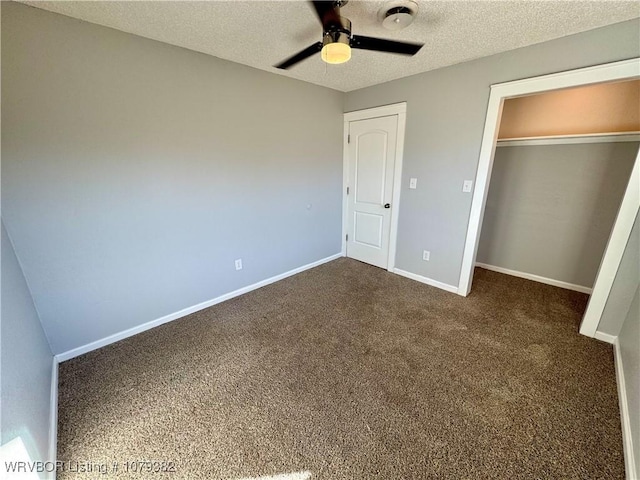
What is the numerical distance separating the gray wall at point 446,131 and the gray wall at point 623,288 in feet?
3.63

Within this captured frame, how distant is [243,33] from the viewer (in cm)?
191

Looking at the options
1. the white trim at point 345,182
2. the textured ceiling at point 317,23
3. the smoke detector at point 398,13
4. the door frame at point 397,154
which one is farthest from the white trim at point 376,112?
the smoke detector at point 398,13

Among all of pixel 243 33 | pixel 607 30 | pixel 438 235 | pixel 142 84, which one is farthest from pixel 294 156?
pixel 607 30

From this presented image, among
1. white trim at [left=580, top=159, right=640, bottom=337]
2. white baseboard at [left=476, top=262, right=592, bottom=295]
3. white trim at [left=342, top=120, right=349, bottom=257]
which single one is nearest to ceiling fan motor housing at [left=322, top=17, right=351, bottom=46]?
white trim at [left=580, top=159, right=640, bottom=337]

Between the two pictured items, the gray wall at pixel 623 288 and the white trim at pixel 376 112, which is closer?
the gray wall at pixel 623 288

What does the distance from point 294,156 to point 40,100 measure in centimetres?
206

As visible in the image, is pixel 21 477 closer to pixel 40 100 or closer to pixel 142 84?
pixel 40 100

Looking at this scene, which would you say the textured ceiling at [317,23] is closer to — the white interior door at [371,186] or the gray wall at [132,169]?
A: the gray wall at [132,169]

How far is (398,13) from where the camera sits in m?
1.54

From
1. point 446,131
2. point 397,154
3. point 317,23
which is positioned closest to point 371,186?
point 397,154

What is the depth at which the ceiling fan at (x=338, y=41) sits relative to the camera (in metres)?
1.26

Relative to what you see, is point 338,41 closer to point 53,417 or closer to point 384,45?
point 384,45

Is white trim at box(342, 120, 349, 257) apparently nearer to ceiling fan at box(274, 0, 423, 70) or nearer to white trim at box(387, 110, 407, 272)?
white trim at box(387, 110, 407, 272)

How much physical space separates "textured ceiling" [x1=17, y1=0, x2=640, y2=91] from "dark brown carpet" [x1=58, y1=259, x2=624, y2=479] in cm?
230
